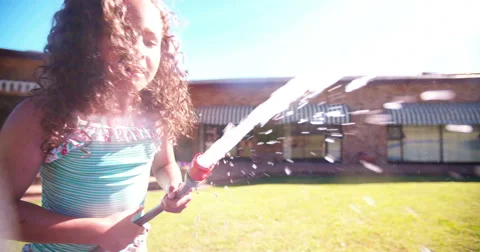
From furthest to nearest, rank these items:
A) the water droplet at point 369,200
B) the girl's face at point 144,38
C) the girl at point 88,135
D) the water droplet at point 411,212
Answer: the water droplet at point 369,200, the water droplet at point 411,212, the girl's face at point 144,38, the girl at point 88,135

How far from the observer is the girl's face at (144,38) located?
1.28 metres

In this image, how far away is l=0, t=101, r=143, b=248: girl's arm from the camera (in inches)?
38.2

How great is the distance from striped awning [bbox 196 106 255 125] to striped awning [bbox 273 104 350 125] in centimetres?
208

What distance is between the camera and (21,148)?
979 millimetres

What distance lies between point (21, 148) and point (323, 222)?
15.8 feet

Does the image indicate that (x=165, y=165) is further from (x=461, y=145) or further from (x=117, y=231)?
(x=461, y=145)

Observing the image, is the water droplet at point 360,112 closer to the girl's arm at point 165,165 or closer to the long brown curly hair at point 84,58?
the girl's arm at point 165,165

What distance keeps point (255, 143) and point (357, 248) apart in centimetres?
1214

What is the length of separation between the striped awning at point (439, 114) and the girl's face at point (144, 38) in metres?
15.3

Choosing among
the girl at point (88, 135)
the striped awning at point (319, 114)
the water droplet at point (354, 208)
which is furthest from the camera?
the striped awning at point (319, 114)

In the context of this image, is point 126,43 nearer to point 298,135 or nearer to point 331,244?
point 331,244

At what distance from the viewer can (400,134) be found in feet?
49.7

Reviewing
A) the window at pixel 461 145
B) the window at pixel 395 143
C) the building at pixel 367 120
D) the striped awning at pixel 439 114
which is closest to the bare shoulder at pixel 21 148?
the building at pixel 367 120

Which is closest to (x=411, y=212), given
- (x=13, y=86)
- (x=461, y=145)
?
(x=461, y=145)
